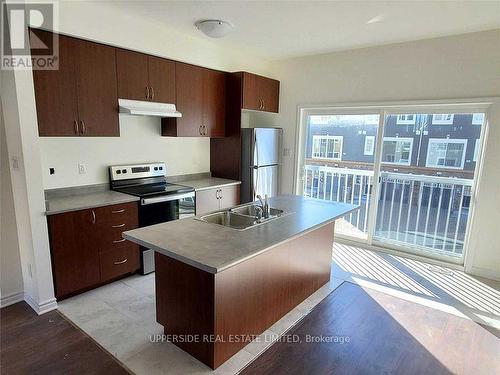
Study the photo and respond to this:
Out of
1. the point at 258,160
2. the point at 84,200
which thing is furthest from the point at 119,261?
the point at 258,160

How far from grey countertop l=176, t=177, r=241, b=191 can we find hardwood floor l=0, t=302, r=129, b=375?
1.89m

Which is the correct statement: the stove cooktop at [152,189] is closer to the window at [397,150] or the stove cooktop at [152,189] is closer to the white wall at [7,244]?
the white wall at [7,244]

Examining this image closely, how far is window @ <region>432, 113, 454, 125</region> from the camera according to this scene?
11.6 feet

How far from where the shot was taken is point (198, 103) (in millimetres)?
3846

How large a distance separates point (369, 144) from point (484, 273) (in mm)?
2007

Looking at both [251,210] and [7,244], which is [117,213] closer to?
[7,244]

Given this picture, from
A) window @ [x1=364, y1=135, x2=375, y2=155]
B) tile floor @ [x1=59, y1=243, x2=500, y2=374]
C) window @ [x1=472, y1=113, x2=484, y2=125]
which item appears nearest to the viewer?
tile floor @ [x1=59, y1=243, x2=500, y2=374]

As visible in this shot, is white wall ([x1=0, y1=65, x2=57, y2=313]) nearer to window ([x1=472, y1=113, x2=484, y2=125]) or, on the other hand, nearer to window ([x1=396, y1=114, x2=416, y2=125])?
window ([x1=396, y1=114, x2=416, y2=125])

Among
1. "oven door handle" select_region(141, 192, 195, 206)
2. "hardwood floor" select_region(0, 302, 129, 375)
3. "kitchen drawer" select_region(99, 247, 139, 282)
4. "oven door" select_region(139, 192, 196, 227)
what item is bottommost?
"hardwood floor" select_region(0, 302, 129, 375)

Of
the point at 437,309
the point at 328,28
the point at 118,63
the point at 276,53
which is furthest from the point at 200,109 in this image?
the point at 437,309

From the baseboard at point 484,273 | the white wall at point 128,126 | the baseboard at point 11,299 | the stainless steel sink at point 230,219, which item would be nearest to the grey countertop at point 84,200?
the white wall at point 128,126

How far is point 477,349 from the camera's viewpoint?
2.26 m

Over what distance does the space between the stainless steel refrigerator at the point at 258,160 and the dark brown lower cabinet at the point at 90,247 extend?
1.70 metres

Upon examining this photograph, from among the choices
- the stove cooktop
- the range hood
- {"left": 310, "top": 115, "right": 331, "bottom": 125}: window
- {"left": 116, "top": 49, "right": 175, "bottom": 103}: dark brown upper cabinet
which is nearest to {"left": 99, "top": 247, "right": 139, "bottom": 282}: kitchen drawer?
the stove cooktop
